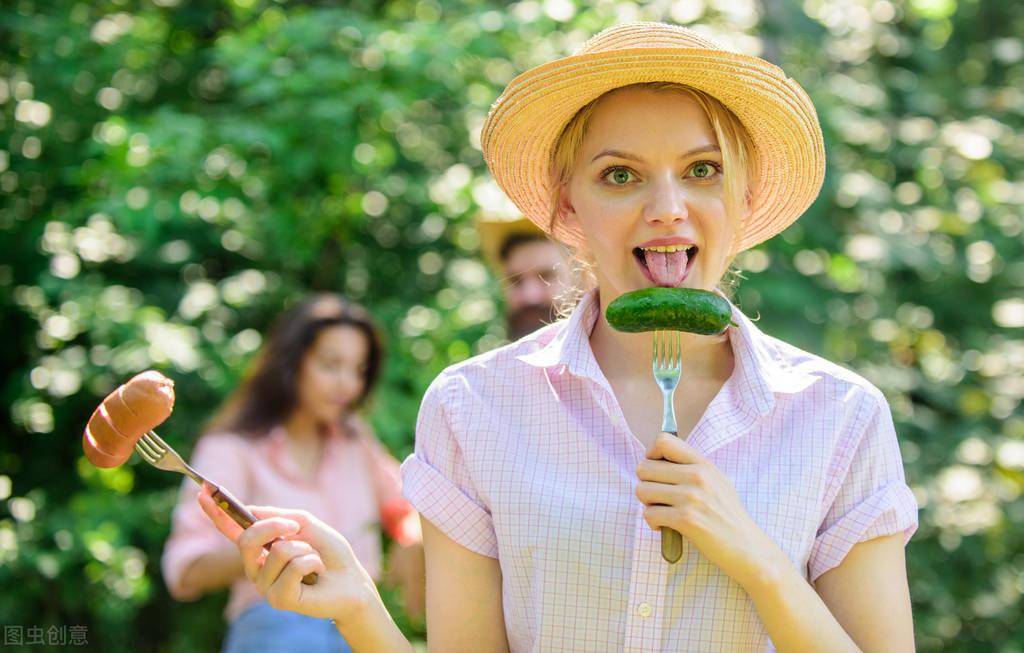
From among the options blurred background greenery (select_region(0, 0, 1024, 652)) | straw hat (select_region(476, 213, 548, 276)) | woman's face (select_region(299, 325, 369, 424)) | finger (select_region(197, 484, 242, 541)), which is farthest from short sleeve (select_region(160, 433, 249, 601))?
finger (select_region(197, 484, 242, 541))

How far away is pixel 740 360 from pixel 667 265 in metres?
0.25

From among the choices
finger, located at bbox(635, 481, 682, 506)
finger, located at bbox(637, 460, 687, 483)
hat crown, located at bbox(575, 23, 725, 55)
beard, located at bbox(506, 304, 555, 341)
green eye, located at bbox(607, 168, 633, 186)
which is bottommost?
beard, located at bbox(506, 304, 555, 341)

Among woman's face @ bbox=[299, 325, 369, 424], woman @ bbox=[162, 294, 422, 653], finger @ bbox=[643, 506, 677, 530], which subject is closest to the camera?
finger @ bbox=[643, 506, 677, 530]

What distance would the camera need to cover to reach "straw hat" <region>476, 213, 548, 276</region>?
4.81 m

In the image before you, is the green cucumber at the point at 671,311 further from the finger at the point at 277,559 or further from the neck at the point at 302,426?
the neck at the point at 302,426

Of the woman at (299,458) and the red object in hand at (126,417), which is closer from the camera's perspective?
the red object in hand at (126,417)

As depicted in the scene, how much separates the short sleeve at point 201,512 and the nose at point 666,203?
2600 millimetres

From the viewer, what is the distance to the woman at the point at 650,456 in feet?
6.19

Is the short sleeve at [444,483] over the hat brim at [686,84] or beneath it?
beneath

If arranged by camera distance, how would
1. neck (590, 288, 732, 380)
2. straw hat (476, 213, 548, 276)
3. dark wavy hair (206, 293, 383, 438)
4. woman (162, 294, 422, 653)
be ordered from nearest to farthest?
neck (590, 288, 732, 380)
woman (162, 294, 422, 653)
dark wavy hair (206, 293, 383, 438)
straw hat (476, 213, 548, 276)

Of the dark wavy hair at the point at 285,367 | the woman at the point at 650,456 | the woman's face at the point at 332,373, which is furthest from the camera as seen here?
the woman's face at the point at 332,373

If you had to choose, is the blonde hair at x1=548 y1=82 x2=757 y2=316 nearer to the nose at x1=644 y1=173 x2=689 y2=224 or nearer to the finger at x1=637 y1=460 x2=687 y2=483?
the nose at x1=644 y1=173 x2=689 y2=224

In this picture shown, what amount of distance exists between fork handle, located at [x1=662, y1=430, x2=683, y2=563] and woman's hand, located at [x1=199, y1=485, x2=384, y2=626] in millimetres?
562

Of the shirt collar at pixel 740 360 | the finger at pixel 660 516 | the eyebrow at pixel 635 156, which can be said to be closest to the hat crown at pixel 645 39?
the eyebrow at pixel 635 156
